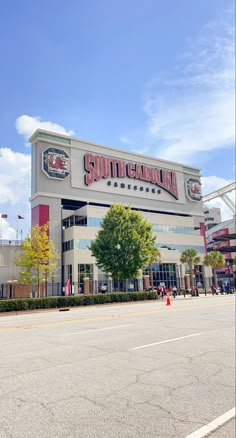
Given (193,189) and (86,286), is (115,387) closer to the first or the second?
(86,286)

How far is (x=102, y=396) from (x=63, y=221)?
55.4m

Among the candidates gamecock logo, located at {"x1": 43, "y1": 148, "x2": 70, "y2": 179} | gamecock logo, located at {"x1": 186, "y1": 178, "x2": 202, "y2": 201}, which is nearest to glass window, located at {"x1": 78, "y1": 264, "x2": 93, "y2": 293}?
gamecock logo, located at {"x1": 43, "y1": 148, "x2": 70, "y2": 179}

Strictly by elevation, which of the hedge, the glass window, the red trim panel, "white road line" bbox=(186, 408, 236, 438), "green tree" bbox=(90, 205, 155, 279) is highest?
the red trim panel

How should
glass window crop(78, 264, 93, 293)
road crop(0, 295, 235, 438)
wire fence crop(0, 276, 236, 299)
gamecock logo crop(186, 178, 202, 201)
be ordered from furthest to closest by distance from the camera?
gamecock logo crop(186, 178, 202, 201) → glass window crop(78, 264, 93, 293) → wire fence crop(0, 276, 236, 299) → road crop(0, 295, 235, 438)

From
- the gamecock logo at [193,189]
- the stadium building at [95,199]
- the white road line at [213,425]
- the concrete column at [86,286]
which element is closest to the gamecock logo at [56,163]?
the stadium building at [95,199]

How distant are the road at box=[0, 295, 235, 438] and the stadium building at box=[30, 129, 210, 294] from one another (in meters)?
39.3

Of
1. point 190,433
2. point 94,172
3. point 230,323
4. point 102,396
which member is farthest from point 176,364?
point 94,172

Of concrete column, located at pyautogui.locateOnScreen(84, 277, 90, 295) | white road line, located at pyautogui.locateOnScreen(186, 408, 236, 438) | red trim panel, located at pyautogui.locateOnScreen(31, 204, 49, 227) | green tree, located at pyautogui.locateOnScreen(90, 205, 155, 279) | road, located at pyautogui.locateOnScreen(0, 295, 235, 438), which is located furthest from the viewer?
red trim panel, located at pyautogui.locateOnScreen(31, 204, 49, 227)

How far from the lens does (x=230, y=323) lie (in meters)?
14.3

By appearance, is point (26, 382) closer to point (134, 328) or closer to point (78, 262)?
point (134, 328)

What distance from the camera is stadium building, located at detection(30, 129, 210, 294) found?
53.7 meters

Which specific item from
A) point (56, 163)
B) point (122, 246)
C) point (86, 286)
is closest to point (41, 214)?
point (56, 163)

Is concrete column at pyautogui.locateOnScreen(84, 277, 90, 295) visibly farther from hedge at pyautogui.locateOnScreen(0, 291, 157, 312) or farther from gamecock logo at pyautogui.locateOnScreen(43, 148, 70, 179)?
gamecock logo at pyautogui.locateOnScreen(43, 148, 70, 179)

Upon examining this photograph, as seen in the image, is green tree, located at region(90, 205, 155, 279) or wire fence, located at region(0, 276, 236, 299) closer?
green tree, located at region(90, 205, 155, 279)
